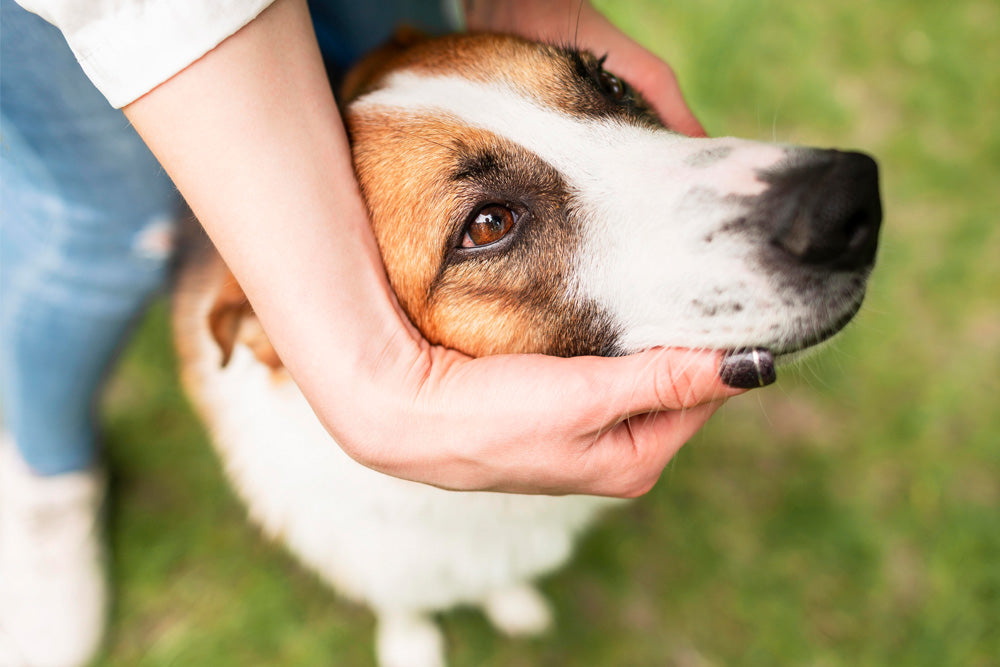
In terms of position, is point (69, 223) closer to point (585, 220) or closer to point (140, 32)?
point (140, 32)

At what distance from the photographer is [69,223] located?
7.39 ft

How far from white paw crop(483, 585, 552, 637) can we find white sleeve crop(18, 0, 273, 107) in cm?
248

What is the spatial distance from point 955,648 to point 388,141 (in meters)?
3.13

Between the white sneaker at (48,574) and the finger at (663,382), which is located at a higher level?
the finger at (663,382)

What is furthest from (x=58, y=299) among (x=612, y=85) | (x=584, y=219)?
(x=612, y=85)

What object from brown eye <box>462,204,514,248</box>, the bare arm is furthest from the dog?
the bare arm

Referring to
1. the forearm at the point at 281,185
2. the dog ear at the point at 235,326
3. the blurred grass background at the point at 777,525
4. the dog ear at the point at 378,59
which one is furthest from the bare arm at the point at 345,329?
the blurred grass background at the point at 777,525

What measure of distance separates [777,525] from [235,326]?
2674 mm

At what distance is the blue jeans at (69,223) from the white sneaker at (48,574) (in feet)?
0.41

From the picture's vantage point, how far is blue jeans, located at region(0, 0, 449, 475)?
1920 millimetres

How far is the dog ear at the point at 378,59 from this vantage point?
2292 mm

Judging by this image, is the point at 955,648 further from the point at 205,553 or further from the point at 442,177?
the point at 205,553

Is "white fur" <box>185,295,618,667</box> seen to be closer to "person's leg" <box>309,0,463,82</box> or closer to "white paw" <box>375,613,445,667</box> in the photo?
"white paw" <box>375,613,445,667</box>

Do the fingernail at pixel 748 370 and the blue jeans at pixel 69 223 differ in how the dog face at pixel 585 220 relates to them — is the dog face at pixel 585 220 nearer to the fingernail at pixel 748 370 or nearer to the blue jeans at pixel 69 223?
the fingernail at pixel 748 370
